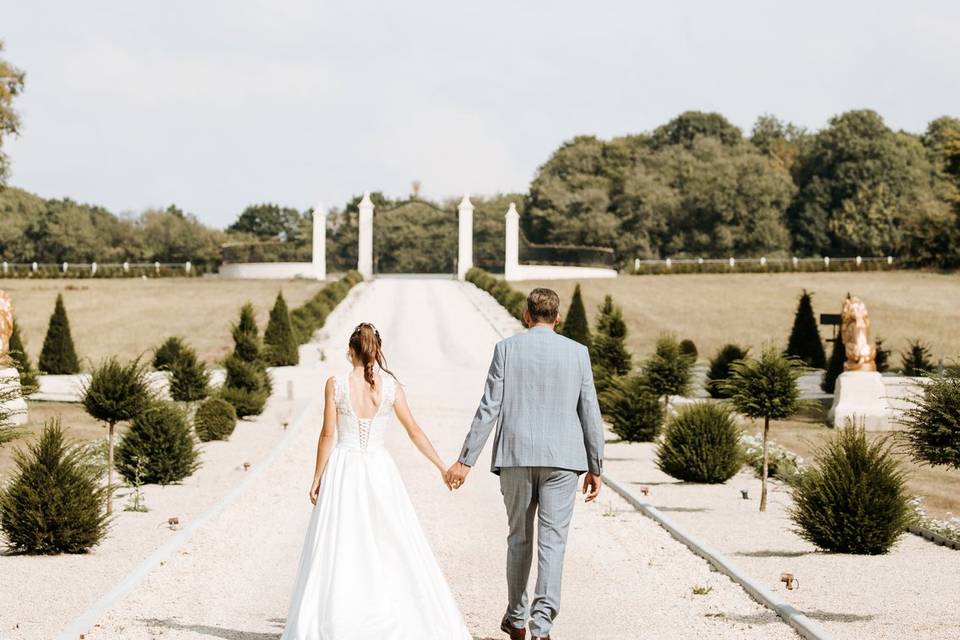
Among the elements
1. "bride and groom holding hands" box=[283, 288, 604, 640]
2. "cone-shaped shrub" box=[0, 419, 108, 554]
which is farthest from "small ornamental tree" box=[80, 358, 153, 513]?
"bride and groom holding hands" box=[283, 288, 604, 640]

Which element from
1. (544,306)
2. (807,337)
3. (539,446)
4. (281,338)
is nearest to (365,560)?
(539,446)

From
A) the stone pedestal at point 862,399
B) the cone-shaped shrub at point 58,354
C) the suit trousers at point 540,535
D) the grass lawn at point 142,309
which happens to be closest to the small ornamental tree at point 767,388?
the suit trousers at point 540,535

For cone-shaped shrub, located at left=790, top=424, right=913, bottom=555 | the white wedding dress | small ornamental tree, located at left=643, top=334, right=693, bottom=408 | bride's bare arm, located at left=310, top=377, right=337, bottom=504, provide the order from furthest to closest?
small ornamental tree, located at left=643, top=334, right=693, bottom=408 < cone-shaped shrub, located at left=790, top=424, right=913, bottom=555 < bride's bare arm, located at left=310, top=377, right=337, bottom=504 < the white wedding dress

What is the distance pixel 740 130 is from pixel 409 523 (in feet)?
342

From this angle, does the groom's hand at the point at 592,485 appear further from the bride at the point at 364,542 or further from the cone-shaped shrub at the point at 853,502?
the cone-shaped shrub at the point at 853,502

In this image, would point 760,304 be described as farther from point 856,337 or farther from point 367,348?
point 367,348

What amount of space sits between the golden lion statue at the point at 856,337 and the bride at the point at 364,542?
20690 mm

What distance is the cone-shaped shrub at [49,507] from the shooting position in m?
10.9

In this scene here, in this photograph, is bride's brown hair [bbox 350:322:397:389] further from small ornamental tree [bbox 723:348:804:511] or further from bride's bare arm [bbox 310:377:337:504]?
small ornamental tree [bbox 723:348:804:511]

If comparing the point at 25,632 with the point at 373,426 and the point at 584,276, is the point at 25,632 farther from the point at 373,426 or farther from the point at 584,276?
the point at 584,276

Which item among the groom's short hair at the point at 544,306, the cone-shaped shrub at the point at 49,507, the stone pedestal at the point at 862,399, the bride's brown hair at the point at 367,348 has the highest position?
the groom's short hair at the point at 544,306

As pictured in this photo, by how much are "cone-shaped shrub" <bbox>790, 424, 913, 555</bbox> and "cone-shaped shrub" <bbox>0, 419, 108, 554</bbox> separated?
21.2 ft

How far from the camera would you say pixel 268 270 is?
2945 inches

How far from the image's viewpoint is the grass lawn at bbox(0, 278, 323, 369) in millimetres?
43312
